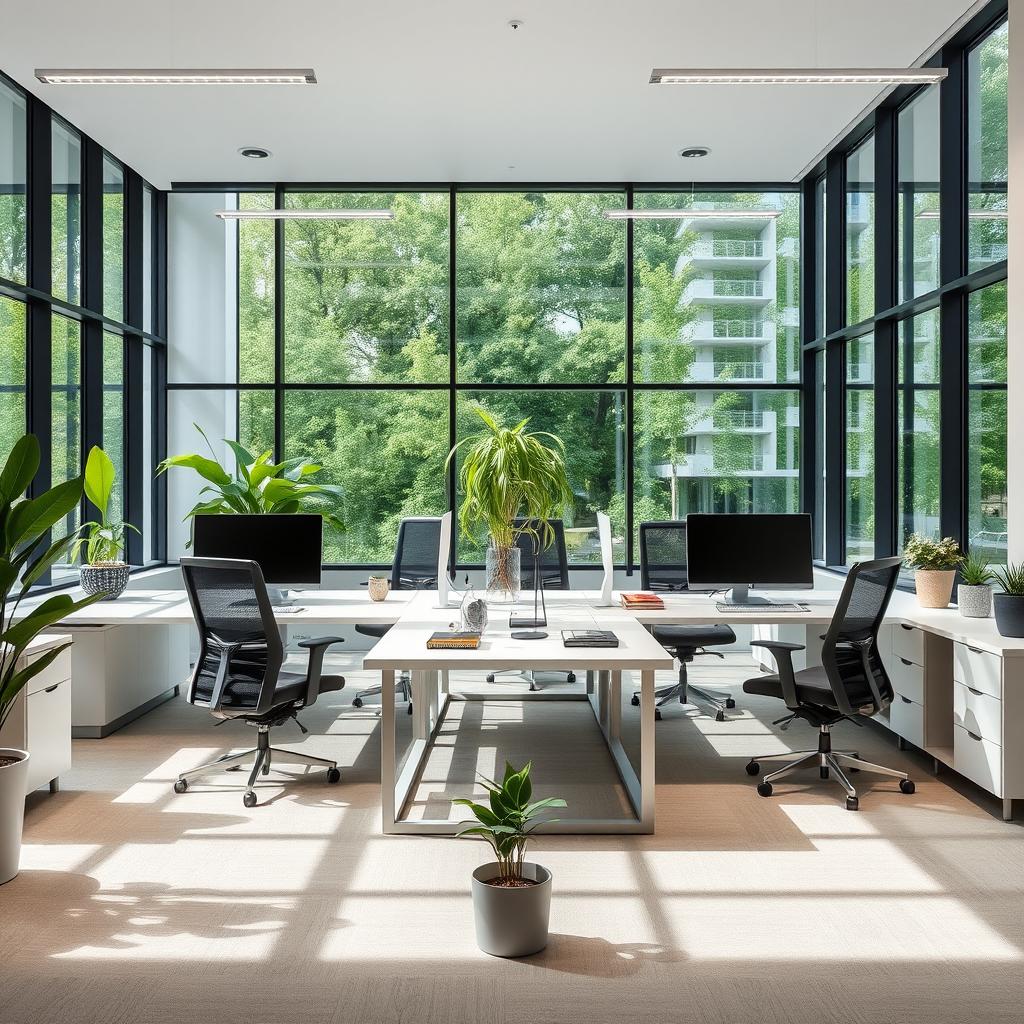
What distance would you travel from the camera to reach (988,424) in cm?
468

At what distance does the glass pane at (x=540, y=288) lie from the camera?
7324mm

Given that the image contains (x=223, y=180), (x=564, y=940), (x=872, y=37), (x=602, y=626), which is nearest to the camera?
(x=564, y=940)

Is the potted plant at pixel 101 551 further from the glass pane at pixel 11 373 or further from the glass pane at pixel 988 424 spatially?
the glass pane at pixel 988 424

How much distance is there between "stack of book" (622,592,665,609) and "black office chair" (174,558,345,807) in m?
1.66

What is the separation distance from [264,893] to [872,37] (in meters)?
4.97

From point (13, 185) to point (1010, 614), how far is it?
18.2ft

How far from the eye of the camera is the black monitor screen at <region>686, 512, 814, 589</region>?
481 cm

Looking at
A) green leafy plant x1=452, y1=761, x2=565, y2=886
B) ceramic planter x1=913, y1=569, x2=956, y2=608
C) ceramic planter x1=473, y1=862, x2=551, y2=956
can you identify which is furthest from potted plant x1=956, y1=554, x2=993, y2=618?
ceramic planter x1=473, y1=862, x2=551, y2=956

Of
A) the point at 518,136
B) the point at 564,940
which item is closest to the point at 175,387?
the point at 518,136

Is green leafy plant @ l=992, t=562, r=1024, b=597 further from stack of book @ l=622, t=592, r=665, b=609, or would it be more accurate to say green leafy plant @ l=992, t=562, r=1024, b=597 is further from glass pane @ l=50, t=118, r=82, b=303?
glass pane @ l=50, t=118, r=82, b=303

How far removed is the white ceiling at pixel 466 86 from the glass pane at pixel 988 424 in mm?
1480

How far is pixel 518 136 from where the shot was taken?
20.4 feet

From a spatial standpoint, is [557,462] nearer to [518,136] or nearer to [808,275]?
[518,136]

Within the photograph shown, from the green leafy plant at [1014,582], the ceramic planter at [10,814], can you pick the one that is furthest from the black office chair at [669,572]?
the ceramic planter at [10,814]
